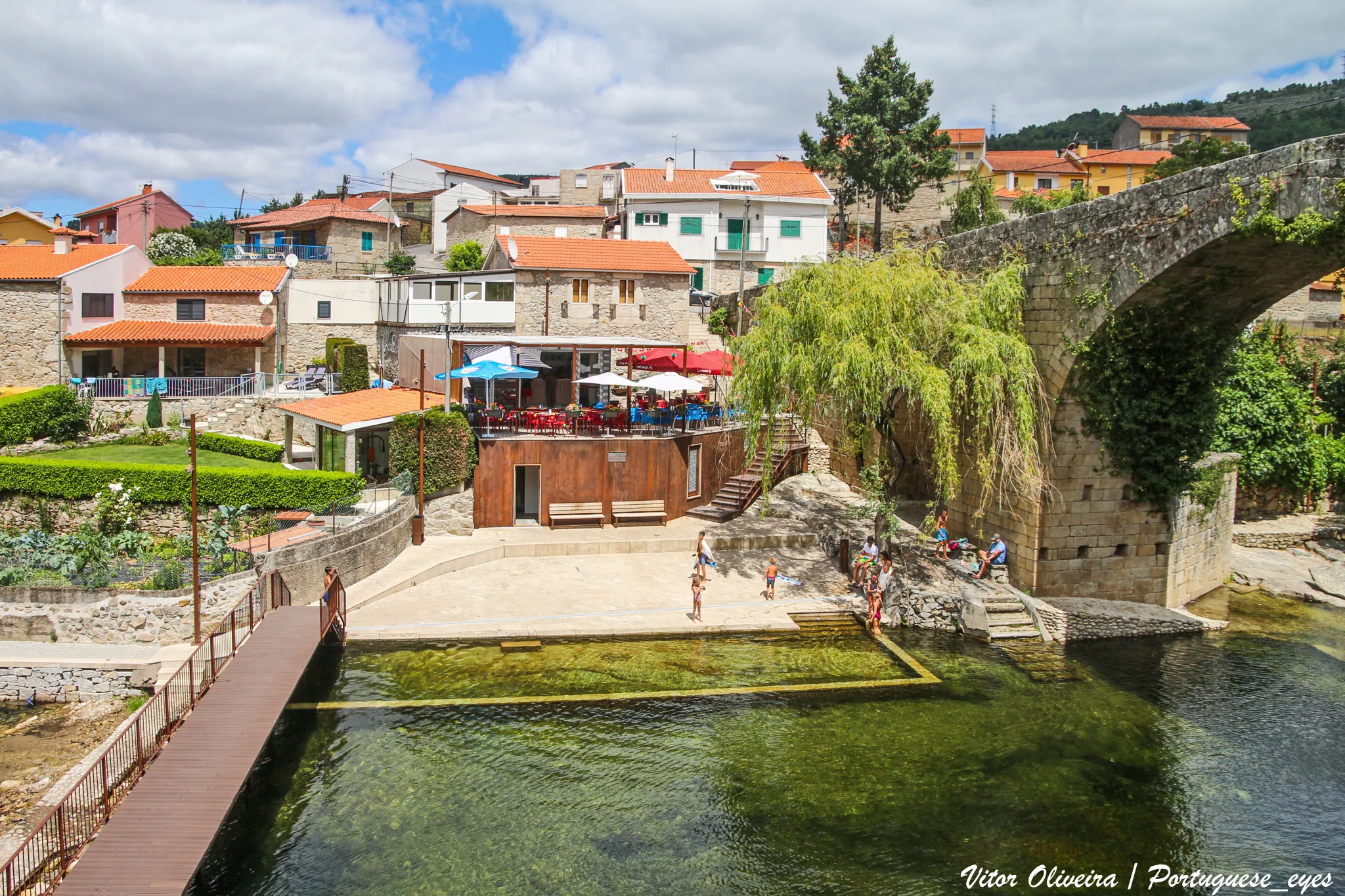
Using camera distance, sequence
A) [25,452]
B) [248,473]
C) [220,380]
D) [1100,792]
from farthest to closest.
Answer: [220,380], [25,452], [248,473], [1100,792]

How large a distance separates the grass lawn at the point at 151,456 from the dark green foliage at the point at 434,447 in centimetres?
500

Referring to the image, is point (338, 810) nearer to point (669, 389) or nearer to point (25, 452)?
point (669, 389)

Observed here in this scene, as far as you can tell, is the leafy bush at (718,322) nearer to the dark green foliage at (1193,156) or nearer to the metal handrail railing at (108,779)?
the dark green foliage at (1193,156)

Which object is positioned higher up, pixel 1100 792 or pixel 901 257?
pixel 901 257

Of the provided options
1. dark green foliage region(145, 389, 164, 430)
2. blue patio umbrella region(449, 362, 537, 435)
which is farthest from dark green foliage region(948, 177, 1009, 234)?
dark green foliage region(145, 389, 164, 430)

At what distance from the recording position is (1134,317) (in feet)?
60.0

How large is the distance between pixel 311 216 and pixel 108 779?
42.0 metres

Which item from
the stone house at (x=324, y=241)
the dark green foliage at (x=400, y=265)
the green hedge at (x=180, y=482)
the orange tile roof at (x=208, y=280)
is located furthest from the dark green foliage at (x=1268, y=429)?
the stone house at (x=324, y=241)

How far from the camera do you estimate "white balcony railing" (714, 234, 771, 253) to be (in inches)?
1800

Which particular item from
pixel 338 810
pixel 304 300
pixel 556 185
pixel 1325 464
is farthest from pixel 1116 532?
pixel 556 185

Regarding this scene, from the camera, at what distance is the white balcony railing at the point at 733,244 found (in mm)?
45719

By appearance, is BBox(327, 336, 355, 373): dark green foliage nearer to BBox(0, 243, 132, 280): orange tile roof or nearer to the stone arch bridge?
BBox(0, 243, 132, 280): orange tile roof

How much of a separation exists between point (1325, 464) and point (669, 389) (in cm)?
2086

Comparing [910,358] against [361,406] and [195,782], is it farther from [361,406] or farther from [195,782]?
[361,406]
